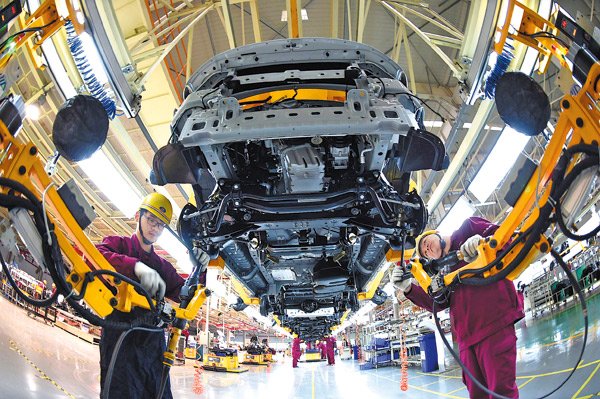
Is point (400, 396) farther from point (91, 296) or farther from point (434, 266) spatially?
point (91, 296)

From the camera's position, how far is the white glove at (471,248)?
2.25 m

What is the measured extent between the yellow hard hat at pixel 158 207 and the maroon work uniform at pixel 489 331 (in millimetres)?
2165

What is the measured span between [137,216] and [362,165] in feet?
5.69

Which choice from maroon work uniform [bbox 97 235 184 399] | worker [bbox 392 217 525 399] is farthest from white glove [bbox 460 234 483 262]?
maroon work uniform [bbox 97 235 184 399]

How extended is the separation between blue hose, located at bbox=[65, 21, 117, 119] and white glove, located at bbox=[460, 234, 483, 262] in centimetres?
252

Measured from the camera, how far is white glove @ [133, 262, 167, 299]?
221 centimetres

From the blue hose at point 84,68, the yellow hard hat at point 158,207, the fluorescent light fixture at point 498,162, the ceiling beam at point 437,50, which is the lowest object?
the yellow hard hat at point 158,207

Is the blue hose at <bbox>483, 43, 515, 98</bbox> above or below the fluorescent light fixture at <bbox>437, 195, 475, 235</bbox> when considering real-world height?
above

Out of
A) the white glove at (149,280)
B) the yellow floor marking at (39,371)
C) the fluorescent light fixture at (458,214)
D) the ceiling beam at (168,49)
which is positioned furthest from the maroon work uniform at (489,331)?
the yellow floor marking at (39,371)

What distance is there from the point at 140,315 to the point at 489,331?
2.18 m

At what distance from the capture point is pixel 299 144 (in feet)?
7.34

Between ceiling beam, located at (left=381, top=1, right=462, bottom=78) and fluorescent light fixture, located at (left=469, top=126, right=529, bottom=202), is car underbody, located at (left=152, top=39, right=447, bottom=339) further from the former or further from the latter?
fluorescent light fixture, located at (left=469, top=126, right=529, bottom=202)

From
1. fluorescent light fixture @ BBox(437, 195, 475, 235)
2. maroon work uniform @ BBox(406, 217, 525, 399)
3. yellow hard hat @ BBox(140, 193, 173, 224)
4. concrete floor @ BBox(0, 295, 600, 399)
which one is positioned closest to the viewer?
maroon work uniform @ BBox(406, 217, 525, 399)

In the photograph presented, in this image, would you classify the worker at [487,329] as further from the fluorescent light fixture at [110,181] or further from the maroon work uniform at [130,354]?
the fluorescent light fixture at [110,181]
